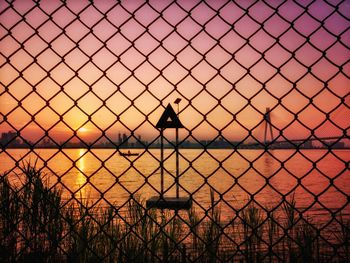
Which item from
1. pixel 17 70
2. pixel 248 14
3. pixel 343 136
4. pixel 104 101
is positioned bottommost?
pixel 343 136

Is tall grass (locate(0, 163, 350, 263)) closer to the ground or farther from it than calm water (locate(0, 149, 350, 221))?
closer to the ground

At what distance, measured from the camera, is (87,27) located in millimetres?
1851

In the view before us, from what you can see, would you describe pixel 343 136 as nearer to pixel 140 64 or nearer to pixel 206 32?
pixel 206 32

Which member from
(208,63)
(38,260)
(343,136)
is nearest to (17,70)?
(208,63)

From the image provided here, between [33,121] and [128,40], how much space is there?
0.70m

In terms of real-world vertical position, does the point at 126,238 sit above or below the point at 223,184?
below

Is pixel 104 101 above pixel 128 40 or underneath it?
underneath

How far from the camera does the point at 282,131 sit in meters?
2.01

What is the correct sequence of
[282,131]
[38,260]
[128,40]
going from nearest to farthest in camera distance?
[128,40] → [282,131] → [38,260]

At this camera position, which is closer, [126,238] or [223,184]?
[126,238]

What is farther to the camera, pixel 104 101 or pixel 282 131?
pixel 282 131

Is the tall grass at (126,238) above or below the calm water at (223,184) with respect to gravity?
below

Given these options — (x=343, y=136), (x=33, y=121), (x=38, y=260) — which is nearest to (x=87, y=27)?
(x=33, y=121)

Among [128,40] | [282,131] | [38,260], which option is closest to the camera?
[128,40]
